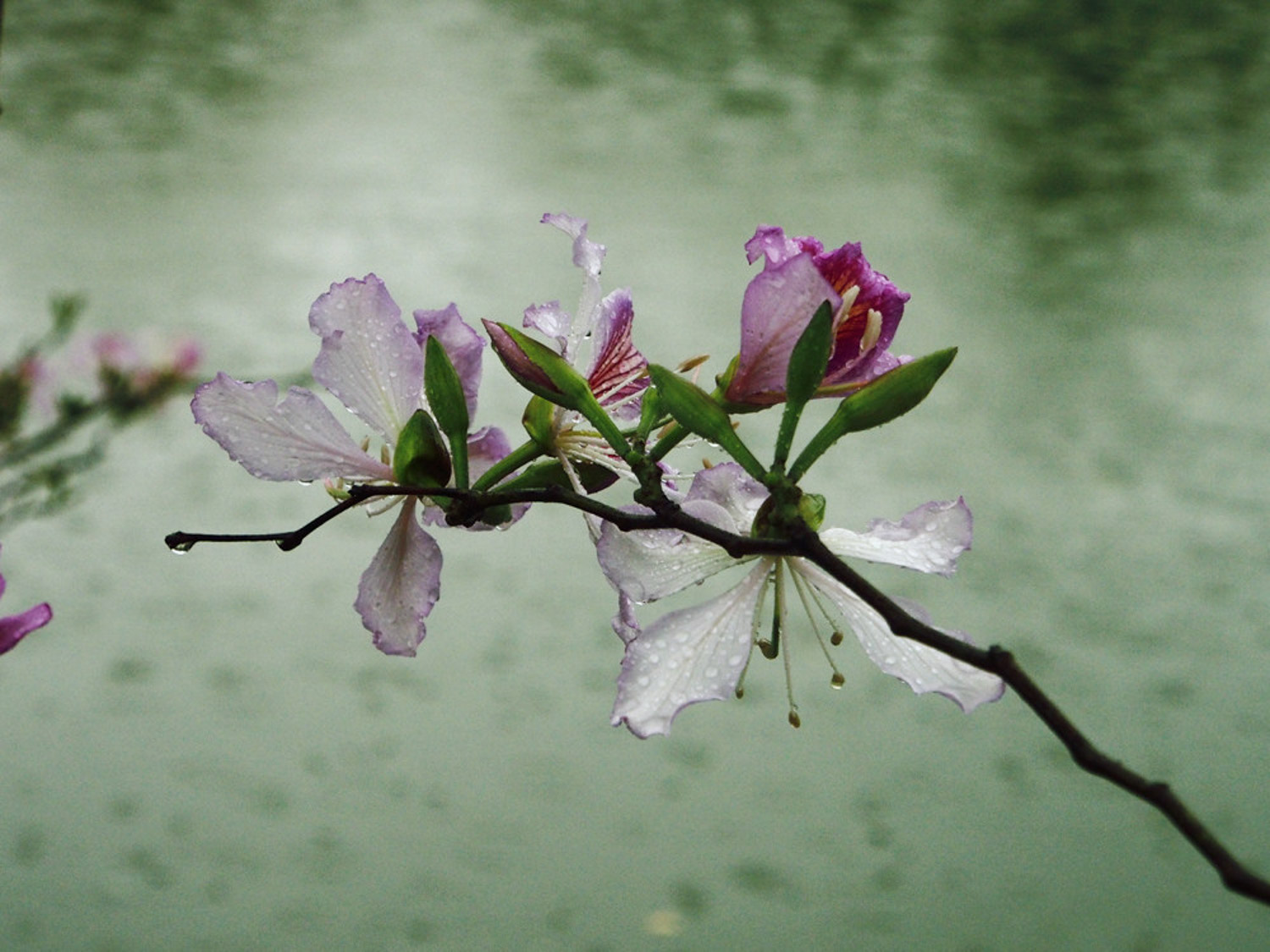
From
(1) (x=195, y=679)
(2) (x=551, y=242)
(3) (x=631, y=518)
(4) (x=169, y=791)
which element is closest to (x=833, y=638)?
(3) (x=631, y=518)

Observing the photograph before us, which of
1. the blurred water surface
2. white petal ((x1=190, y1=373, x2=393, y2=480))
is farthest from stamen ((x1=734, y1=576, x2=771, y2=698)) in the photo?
the blurred water surface

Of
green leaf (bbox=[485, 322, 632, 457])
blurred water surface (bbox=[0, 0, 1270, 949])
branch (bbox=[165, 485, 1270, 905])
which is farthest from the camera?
blurred water surface (bbox=[0, 0, 1270, 949])

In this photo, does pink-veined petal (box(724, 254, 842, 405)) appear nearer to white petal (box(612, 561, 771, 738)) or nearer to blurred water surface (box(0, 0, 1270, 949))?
white petal (box(612, 561, 771, 738))

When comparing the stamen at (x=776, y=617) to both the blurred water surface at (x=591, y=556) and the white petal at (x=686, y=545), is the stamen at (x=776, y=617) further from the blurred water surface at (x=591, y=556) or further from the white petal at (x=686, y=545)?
the blurred water surface at (x=591, y=556)

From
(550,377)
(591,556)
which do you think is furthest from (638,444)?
(591,556)

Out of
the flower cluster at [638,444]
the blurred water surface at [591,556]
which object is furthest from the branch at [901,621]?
the blurred water surface at [591,556]
